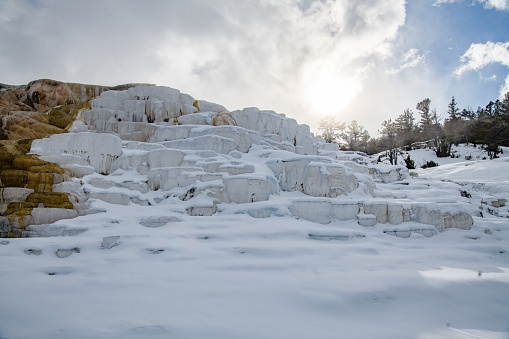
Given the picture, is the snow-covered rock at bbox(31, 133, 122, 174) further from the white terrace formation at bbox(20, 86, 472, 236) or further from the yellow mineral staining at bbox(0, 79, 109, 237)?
the yellow mineral staining at bbox(0, 79, 109, 237)

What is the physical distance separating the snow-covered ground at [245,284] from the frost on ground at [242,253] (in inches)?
1.0

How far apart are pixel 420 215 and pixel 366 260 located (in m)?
4.78

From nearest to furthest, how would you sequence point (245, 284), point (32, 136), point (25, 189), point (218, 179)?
point (245, 284) < point (25, 189) < point (218, 179) < point (32, 136)

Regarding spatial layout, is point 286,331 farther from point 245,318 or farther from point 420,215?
point 420,215

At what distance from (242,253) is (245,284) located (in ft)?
5.94

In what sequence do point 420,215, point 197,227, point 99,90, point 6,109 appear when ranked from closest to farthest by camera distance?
point 197,227 < point 420,215 < point 6,109 < point 99,90

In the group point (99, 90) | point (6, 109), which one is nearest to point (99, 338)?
point (6, 109)

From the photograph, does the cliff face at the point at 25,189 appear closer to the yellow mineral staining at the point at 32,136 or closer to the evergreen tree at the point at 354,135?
the yellow mineral staining at the point at 32,136

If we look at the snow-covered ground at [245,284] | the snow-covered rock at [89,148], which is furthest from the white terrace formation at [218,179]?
→ the snow-covered ground at [245,284]

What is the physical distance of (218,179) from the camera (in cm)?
1063

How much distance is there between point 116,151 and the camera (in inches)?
473

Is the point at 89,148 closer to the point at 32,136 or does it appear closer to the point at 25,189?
the point at 25,189

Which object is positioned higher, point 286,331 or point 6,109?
point 6,109

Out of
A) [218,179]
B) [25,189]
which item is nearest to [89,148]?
[25,189]
